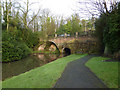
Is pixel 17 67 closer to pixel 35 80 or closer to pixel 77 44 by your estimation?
pixel 35 80

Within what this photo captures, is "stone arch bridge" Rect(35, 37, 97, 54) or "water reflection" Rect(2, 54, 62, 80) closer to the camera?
"water reflection" Rect(2, 54, 62, 80)

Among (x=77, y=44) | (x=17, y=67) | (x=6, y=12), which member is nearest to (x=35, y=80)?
(x=17, y=67)

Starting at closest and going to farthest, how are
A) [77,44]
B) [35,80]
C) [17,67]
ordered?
[35,80], [17,67], [77,44]

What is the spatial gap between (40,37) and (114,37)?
23175 millimetres

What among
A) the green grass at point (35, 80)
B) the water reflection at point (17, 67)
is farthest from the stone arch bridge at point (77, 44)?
the green grass at point (35, 80)

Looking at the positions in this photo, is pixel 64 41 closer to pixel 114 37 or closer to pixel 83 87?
pixel 114 37

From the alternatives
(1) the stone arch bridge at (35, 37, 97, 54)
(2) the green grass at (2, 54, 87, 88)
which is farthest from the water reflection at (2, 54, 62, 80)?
(1) the stone arch bridge at (35, 37, 97, 54)

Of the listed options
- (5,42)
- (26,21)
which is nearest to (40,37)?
(26,21)

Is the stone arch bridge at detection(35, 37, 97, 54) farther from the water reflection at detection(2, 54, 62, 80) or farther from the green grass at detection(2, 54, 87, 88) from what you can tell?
the green grass at detection(2, 54, 87, 88)

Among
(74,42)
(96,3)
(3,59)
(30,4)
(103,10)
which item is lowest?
(3,59)

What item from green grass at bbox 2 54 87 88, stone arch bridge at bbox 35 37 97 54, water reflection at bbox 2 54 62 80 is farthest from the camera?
stone arch bridge at bbox 35 37 97 54

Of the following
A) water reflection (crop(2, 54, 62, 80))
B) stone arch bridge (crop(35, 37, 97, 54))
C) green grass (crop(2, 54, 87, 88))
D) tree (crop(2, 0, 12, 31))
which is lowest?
water reflection (crop(2, 54, 62, 80))

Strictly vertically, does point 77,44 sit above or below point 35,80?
above

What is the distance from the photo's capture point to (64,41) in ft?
76.5
